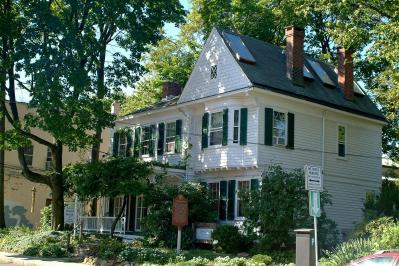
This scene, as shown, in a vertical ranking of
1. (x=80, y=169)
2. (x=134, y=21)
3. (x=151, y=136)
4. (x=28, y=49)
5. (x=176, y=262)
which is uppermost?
(x=134, y=21)

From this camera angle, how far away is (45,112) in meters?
24.2

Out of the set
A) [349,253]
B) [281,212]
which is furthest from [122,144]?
[349,253]

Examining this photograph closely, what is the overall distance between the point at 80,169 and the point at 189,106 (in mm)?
6665

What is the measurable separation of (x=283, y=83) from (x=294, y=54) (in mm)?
1972

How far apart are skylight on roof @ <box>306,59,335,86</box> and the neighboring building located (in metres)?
18.8

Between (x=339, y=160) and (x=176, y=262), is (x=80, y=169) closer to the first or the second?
(x=176, y=262)

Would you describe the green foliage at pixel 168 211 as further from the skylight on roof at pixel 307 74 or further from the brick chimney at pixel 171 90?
the brick chimney at pixel 171 90

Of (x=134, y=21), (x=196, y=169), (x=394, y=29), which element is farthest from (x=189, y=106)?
(x=394, y=29)

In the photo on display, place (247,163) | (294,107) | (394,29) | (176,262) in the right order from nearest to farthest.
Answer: (176,262), (394,29), (247,163), (294,107)

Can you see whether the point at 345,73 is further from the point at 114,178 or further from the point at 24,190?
the point at 24,190

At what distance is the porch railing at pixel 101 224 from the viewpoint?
29.4 m

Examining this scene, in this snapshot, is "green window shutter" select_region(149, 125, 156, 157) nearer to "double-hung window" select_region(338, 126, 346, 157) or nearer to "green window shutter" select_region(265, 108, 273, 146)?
"green window shutter" select_region(265, 108, 273, 146)

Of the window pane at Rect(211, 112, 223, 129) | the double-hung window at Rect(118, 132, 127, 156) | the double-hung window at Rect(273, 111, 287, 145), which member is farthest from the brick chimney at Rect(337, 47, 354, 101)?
the double-hung window at Rect(118, 132, 127, 156)

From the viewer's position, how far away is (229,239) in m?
23.4
